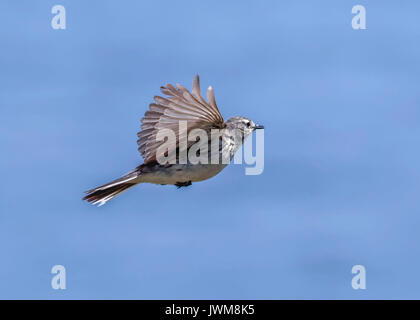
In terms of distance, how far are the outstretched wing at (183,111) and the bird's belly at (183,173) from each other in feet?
0.69

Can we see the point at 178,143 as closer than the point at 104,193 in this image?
Yes

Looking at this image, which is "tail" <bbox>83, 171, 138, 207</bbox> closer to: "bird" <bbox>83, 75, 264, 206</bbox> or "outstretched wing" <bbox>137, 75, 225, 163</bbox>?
"bird" <bbox>83, 75, 264, 206</bbox>

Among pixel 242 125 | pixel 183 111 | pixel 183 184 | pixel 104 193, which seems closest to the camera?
pixel 183 111

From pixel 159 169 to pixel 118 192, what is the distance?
90 centimetres

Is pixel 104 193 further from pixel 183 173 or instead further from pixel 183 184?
pixel 183 173

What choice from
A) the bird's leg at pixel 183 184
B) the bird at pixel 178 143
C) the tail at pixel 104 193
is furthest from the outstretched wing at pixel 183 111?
the tail at pixel 104 193

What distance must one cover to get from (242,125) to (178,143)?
1.38m

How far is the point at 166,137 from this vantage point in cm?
987

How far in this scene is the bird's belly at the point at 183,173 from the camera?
9.95 meters

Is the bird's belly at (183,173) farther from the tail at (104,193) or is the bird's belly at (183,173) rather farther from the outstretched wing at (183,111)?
the tail at (104,193)

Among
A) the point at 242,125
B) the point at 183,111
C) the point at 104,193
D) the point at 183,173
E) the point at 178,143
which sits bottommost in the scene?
the point at 104,193

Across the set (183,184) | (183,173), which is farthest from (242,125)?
(183,173)

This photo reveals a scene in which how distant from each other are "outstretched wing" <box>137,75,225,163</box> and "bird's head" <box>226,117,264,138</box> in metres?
→ 0.85

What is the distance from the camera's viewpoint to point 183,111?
376 inches
